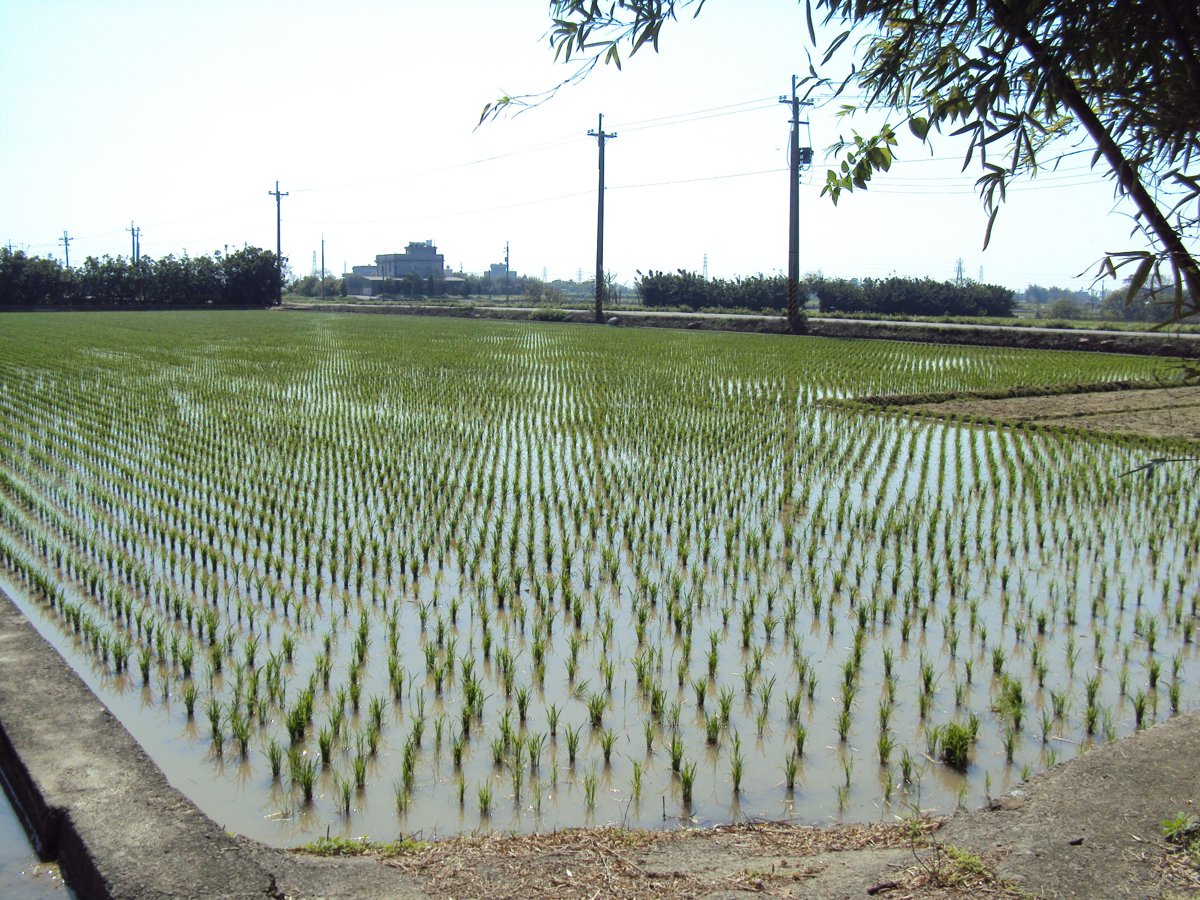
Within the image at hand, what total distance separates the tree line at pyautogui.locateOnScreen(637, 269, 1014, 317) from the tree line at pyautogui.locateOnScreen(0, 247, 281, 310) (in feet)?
73.8

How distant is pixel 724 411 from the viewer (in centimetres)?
1452

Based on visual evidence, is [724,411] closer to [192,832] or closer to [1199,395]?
[1199,395]

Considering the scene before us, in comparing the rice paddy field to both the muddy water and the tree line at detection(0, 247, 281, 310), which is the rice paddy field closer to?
the muddy water

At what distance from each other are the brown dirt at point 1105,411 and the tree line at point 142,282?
2120 inches

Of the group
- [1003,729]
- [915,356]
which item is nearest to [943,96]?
[1003,729]

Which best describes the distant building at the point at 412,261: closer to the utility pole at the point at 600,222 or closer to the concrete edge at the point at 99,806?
the utility pole at the point at 600,222

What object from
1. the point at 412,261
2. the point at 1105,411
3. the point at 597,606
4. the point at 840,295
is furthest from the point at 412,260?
the point at 597,606

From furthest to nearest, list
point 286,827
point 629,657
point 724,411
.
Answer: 1. point 724,411
2. point 629,657
3. point 286,827

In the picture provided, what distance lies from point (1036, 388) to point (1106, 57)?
605 inches

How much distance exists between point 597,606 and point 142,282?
61748 millimetres

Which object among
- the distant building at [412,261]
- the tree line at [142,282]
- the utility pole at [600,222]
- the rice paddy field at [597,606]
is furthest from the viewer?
the distant building at [412,261]

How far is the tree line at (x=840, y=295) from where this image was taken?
48500 mm

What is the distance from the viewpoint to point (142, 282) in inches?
2429

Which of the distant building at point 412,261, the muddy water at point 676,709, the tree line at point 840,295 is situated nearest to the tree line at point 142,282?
the tree line at point 840,295
